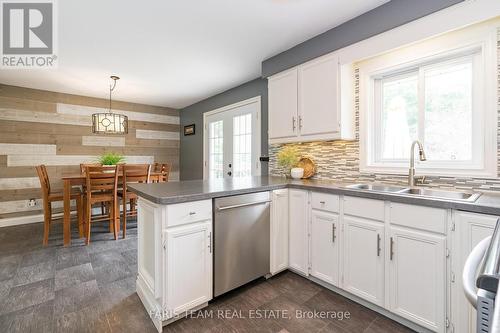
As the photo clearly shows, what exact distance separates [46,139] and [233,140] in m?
3.33

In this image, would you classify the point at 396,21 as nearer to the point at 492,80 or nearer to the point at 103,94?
the point at 492,80

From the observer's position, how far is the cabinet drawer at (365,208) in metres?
1.66

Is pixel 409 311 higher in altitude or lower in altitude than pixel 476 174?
lower

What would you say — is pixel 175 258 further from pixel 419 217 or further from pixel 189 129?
pixel 189 129

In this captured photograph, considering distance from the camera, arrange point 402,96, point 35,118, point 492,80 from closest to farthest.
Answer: point 492,80, point 402,96, point 35,118

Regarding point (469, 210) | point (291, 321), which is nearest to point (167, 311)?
point (291, 321)

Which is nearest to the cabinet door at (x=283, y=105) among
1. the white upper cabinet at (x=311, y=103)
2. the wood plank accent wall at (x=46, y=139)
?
the white upper cabinet at (x=311, y=103)

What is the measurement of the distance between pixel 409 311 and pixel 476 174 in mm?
1085

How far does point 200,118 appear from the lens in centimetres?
501

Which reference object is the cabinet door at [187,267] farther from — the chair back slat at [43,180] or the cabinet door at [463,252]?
the chair back slat at [43,180]

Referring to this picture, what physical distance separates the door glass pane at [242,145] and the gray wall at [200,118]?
33 centimetres

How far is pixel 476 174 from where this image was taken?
169 cm

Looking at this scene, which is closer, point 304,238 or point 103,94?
point 304,238

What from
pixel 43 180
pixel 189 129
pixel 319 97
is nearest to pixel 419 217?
pixel 319 97
